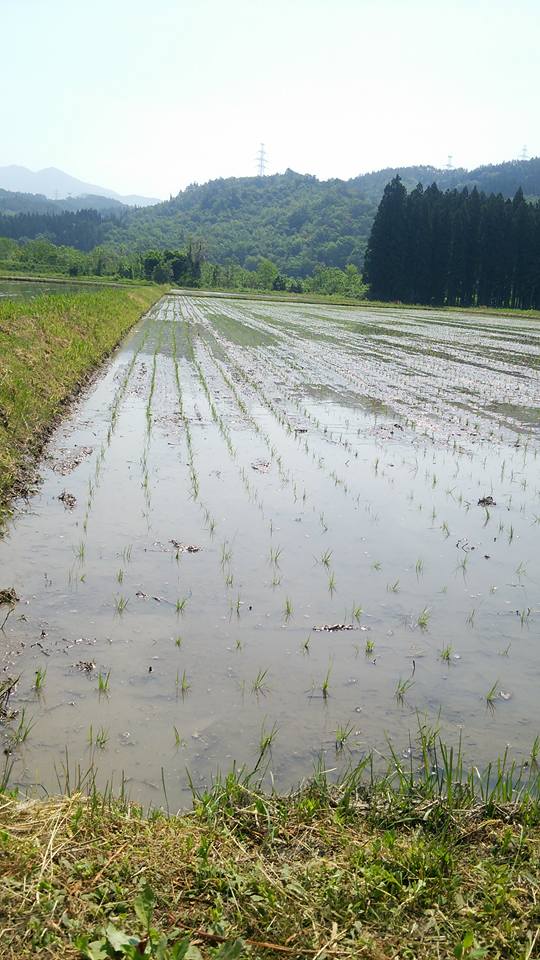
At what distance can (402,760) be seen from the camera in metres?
2.93

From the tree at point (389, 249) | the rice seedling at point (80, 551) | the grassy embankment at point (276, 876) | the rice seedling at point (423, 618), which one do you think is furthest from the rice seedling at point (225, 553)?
the tree at point (389, 249)

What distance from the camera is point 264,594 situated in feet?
14.7

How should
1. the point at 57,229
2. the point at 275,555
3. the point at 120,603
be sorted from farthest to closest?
1. the point at 57,229
2. the point at 275,555
3. the point at 120,603

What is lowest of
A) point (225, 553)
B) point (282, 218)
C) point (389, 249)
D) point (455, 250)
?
point (225, 553)

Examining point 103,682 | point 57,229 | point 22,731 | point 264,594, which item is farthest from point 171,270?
point 22,731

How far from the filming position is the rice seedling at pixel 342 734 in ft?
9.87

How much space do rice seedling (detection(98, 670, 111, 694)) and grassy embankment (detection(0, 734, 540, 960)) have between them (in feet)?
2.77

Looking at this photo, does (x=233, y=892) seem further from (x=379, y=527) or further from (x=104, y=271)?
(x=104, y=271)

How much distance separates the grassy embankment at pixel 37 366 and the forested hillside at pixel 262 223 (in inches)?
3588

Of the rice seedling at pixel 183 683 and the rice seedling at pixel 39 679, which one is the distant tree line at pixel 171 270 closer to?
the rice seedling at pixel 183 683

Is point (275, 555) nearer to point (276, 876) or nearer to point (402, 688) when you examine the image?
point (402, 688)

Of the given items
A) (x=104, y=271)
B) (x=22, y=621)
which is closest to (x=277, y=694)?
(x=22, y=621)

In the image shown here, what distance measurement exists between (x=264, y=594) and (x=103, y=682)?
4.54 ft

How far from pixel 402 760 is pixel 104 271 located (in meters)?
86.4
